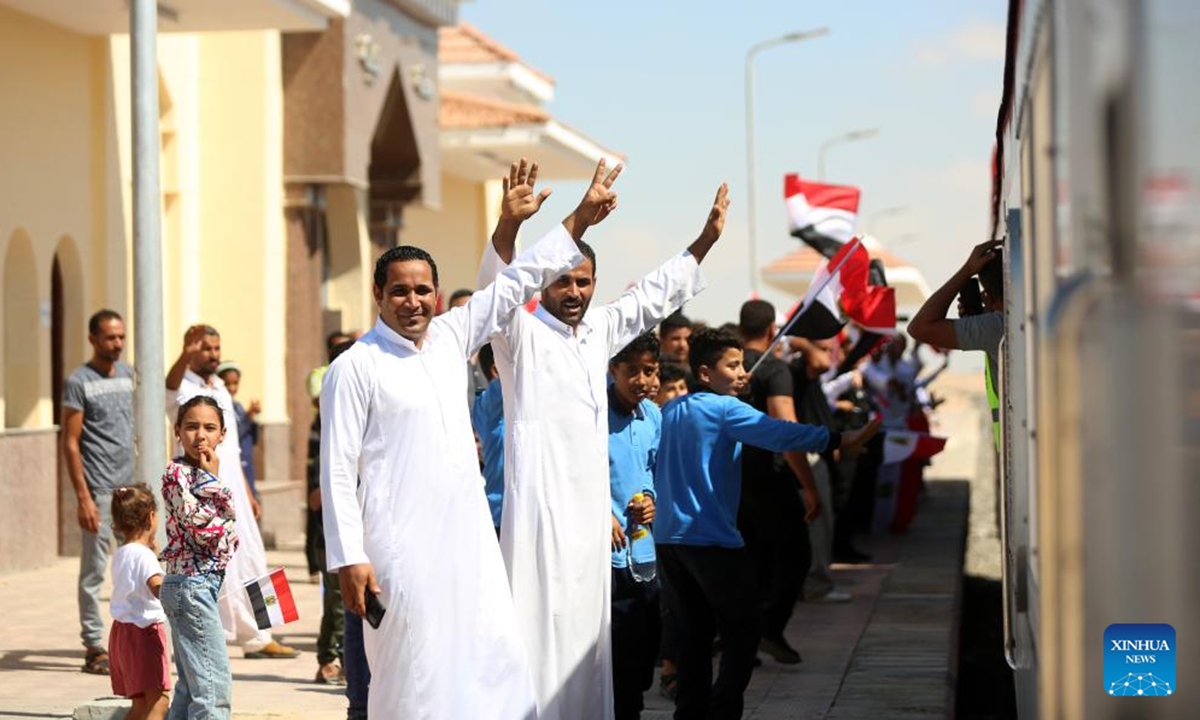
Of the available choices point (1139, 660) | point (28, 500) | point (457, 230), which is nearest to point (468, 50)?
point (457, 230)

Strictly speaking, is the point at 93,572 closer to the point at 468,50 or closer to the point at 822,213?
the point at 822,213

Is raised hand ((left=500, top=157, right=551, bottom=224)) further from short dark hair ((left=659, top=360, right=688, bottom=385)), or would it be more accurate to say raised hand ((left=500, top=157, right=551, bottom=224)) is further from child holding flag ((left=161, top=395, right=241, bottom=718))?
short dark hair ((left=659, top=360, right=688, bottom=385))

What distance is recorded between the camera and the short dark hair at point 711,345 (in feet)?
25.8

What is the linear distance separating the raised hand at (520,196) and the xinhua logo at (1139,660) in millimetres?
4061

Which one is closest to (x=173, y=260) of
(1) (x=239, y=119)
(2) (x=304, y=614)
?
(1) (x=239, y=119)

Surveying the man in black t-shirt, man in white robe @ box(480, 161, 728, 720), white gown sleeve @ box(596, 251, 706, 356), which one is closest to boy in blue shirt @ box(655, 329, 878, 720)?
white gown sleeve @ box(596, 251, 706, 356)

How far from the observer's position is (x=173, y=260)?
68.1ft

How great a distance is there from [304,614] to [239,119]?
934 cm

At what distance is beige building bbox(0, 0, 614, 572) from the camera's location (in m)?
16.3

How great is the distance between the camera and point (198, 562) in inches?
304

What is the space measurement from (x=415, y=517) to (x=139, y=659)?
2151 millimetres

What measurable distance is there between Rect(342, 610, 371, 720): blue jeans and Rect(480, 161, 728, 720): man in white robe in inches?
36.1

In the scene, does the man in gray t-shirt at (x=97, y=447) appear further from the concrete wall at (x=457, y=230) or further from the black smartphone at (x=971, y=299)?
the concrete wall at (x=457, y=230)

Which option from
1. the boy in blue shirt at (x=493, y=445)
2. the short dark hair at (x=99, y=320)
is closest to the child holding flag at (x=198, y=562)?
the boy in blue shirt at (x=493, y=445)
